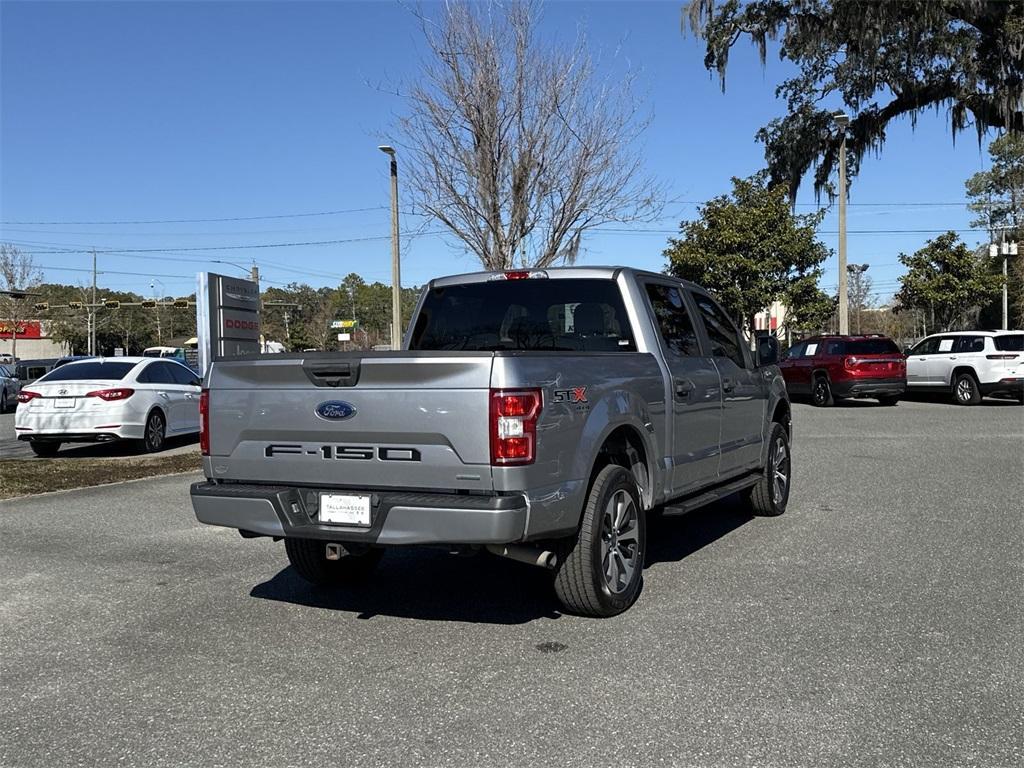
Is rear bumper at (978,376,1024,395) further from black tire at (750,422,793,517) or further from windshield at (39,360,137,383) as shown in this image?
windshield at (39,360,137,383)

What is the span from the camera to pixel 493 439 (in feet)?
14.3

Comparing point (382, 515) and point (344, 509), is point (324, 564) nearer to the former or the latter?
point (344, 509)

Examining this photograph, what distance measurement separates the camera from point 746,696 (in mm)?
3963

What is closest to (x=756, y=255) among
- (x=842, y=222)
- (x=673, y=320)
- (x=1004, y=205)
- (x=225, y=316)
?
(x=842, y=222)

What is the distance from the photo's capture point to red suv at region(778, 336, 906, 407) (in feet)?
68.1

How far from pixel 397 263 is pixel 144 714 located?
20186 millimetres

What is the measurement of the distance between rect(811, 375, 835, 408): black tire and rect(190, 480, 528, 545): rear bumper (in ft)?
61.4

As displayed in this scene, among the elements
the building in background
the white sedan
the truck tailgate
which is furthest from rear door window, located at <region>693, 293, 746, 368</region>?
the building in background

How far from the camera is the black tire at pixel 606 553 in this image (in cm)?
490

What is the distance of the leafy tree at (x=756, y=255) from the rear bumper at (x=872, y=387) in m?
11.3

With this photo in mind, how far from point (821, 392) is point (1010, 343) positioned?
3.98 metres

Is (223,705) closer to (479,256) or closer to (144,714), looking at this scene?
(144,714)

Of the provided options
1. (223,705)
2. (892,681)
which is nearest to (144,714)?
(223,705)

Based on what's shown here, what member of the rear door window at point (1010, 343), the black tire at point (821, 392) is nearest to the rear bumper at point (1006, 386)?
the rear door window at point (1010, 343)
